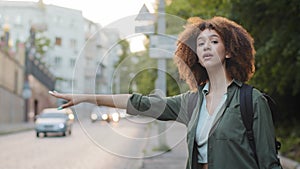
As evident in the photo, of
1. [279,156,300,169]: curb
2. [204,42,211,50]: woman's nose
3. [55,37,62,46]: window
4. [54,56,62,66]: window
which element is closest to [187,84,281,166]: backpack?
[204,42,211,50]: woman's nose

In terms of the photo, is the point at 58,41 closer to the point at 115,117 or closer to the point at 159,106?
the point at 115,117

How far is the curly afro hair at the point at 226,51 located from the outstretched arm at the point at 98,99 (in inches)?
16.4

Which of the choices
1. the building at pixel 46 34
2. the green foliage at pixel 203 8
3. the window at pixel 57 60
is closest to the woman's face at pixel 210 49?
the green foliage at pixel 203 8

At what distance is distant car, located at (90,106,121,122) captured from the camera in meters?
4.27

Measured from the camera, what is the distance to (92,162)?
59.8ft

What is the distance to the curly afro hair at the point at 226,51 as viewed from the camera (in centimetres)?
380

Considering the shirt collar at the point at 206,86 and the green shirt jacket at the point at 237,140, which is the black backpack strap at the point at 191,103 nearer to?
the shirt collar at the point at 206,86

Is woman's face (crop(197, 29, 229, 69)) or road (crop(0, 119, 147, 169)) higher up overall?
woman's face (crop(197, 29, 229, 69))

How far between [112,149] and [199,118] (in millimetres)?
733

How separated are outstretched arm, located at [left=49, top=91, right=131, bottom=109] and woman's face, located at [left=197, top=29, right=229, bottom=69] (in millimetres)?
565

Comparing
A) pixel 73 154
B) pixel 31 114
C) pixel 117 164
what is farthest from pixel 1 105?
pixel 117 164

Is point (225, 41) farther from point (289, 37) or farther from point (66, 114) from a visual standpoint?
point (66, 114)

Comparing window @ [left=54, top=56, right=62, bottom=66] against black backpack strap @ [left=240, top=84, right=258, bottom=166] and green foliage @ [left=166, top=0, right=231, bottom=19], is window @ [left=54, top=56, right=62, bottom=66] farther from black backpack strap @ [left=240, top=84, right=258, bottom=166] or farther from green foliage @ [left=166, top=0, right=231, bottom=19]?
black backpack strap @ [left=240, top=84, right=258, bottom=166]

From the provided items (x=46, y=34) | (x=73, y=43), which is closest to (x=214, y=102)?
(x=73, y=43)
